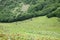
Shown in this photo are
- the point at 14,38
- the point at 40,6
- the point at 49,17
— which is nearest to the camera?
the point at 14,38

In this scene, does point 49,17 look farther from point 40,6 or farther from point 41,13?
point 40,6

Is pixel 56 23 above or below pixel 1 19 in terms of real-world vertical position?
above

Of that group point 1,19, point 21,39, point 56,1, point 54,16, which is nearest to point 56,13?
point 54,16

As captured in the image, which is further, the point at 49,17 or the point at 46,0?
the point at 46,0

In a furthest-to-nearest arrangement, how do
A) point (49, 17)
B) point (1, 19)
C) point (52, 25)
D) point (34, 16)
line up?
point (1, 19) → point (34, 16) → point (49, 17) → point (52, 25)

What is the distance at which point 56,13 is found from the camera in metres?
136

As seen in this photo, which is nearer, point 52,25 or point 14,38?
point 14,38

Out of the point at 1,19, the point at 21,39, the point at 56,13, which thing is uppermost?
the point at 21,39

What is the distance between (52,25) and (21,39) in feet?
247

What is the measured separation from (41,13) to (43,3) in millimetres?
28481

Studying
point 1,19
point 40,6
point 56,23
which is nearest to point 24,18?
point 1,19

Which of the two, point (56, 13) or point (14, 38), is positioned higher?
point (14, 38)

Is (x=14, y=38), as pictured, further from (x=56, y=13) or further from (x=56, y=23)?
(x=56, y=13)

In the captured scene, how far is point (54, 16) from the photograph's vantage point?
134 meters
